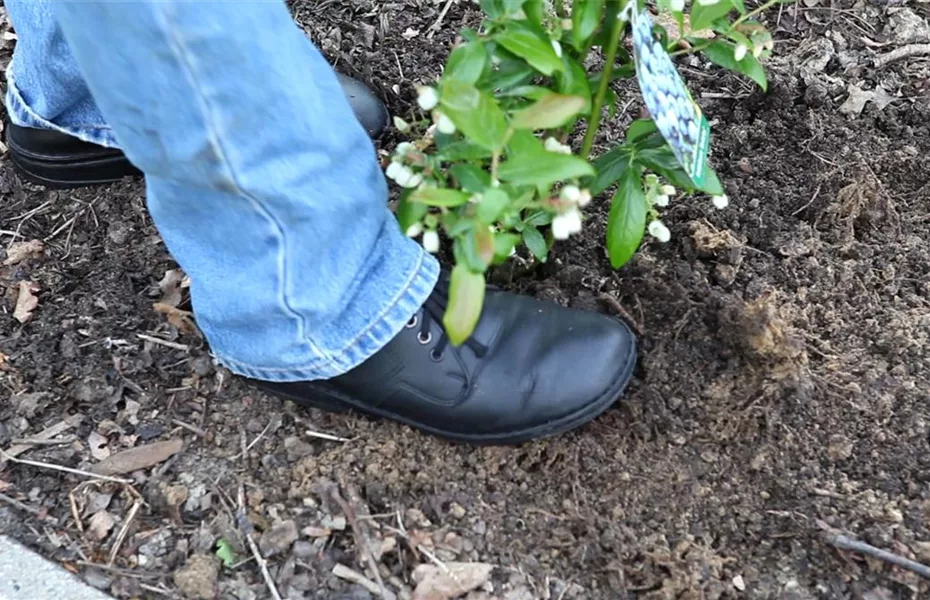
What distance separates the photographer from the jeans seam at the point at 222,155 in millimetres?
880

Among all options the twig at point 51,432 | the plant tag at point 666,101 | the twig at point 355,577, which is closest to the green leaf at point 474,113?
the plant tag at point 666,101

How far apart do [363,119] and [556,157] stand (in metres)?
0.88

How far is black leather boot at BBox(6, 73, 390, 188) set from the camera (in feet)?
5.25

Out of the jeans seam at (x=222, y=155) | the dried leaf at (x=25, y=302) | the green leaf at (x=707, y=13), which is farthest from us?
the dried leaf at (x=25, y=302)

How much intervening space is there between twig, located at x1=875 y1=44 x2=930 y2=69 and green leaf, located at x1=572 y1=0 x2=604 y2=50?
111 cm

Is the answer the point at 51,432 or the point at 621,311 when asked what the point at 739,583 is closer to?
the point at 621,311

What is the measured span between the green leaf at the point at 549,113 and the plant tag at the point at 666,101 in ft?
0.54

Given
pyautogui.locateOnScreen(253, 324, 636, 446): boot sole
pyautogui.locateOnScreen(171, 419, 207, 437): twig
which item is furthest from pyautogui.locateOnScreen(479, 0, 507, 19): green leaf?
pyautogui.locateOnScreen(171, 419, 207, 437): twig

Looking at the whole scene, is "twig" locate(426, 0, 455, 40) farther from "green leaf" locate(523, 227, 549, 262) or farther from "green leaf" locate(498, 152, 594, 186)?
"green leaf" locate(498, 152, 594, 186)

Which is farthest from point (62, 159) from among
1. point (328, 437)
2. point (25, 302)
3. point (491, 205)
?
point (491, 205)

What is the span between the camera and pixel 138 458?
136 centimetres

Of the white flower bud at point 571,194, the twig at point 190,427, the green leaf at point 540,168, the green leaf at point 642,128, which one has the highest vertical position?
the green leaf at point 540,168

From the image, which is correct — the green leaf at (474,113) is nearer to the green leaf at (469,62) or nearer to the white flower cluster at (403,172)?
the green leaf at (469,62)

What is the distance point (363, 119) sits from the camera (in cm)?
173
